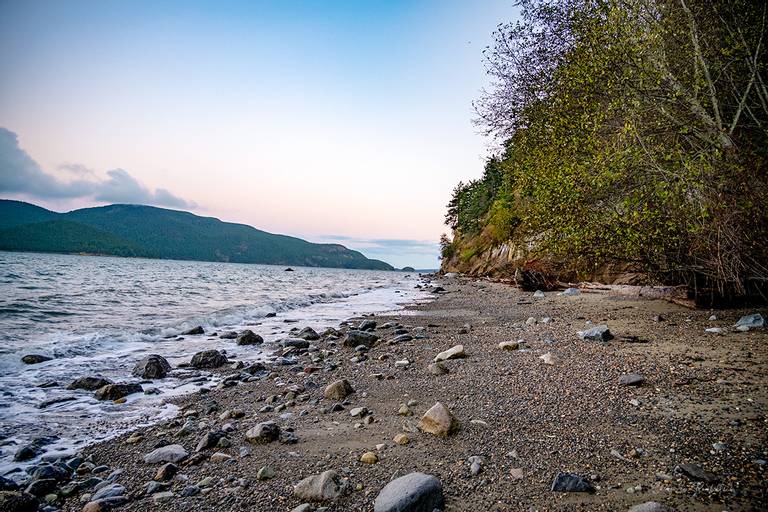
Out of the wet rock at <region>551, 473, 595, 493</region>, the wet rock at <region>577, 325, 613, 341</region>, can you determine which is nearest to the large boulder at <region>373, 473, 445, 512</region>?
the wet rock at <region>551, 473, 595, 493</region>

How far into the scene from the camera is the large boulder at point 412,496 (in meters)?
3.05

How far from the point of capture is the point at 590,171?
991 cm

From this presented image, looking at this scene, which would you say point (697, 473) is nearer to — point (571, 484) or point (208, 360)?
point (571, 484)

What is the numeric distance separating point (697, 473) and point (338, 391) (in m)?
4.87

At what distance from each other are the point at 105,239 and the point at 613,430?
20014 centimetres

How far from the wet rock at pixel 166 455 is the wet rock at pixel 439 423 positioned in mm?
3002

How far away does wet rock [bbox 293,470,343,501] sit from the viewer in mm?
3445

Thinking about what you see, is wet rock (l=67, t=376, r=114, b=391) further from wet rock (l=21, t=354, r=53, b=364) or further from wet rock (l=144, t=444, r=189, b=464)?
wet rock (l=144, t=444, r=189, b=464)

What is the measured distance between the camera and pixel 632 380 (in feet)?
17.3

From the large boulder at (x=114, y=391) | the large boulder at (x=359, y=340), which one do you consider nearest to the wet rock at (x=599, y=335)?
the large boulder at (x=359, y=340)

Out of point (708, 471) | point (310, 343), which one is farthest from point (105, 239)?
point (708, 471)

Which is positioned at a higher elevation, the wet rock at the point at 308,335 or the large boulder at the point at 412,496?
the large boulder at the point at 412,496

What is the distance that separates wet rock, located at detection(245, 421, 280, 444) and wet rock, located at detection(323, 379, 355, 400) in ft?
5.01

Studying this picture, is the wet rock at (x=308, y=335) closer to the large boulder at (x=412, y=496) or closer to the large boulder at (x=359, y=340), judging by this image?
the large boulder at (x=359, y=340)
